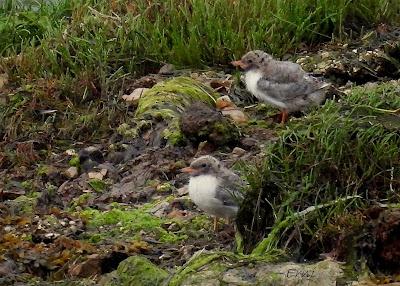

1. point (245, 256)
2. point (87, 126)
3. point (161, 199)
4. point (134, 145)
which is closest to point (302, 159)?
point (245, 256)

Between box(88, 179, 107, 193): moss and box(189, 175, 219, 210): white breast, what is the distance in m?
1.27

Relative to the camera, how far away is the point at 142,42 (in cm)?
1068

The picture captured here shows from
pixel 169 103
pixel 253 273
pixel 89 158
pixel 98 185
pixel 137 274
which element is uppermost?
pixel 253 273

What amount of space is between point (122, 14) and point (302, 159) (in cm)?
541

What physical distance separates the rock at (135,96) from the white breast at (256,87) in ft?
3.35

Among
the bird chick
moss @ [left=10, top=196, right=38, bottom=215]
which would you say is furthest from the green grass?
the bird chick

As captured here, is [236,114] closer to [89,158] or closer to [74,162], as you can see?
[89,158]

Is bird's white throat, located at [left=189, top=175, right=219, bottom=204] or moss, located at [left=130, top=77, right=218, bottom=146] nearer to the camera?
bird's white throat, located at [left=189, top=175, right=219, bottom=204]

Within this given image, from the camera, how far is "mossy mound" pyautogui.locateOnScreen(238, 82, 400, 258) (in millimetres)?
5930

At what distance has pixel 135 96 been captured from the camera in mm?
9930

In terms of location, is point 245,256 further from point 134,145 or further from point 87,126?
point 87,126

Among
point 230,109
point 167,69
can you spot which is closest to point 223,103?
point 230,109

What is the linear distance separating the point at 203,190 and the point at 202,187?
0.04 metres

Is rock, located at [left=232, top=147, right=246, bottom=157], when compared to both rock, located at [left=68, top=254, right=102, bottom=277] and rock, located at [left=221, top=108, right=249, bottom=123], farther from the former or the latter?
rock, located at [left=68, top=254, right=102, bottom=277]
